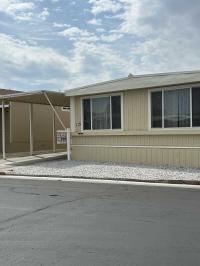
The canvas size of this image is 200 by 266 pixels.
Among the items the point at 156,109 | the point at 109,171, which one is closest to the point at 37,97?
the point at 156,109

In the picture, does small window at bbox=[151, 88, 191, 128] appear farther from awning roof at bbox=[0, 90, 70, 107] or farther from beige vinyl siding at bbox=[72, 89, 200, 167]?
awning roof at bbox=[0, 90, 70, 107]

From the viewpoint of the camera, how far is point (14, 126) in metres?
26.7

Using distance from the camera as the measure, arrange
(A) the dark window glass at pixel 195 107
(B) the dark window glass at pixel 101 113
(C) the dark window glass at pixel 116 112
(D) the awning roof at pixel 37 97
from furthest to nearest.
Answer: (D) the awning roof at pixel 37 97, (B) the dark window glass at pixel 101 113, (C) the dark window glass at pixel 116 112, (A) the dark window glass at pixel 195 107

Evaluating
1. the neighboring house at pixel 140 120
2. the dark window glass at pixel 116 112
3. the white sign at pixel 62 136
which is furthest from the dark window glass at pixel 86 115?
the dark window glass at pixel 116 112

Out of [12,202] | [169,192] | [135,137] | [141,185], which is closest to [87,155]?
[135,137]

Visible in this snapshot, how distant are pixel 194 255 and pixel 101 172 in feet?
33.7

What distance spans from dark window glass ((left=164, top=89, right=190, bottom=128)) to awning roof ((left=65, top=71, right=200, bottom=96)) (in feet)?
1.58

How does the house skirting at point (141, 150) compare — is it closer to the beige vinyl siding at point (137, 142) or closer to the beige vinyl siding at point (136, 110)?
the beige vinyl siding at point (137, 142)

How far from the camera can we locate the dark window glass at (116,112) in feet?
62.4

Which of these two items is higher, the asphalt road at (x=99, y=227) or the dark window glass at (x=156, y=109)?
the dark window glass at (x=156, y=109)

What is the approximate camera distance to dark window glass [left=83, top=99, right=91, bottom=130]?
2005cm

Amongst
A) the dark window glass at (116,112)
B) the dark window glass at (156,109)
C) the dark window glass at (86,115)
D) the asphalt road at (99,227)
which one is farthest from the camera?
the dark window glass at (86,115)

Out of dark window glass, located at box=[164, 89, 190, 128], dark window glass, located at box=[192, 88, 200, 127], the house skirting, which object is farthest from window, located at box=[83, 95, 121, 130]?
dark window glass, located at box=[192, 88, 200, 127]

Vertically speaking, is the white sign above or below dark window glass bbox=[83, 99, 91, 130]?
below
